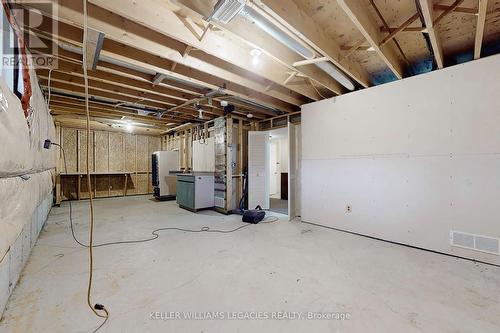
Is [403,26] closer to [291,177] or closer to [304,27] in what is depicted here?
[304,27]

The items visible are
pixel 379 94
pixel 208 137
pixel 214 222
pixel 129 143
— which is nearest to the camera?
pixel 379 94

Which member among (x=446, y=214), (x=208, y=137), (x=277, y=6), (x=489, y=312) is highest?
(x=277, y=6)

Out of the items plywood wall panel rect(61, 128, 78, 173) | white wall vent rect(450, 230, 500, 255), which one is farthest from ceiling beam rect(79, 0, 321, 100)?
plywood wall panel rect(61, 128, 78, 173)

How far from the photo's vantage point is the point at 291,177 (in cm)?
434

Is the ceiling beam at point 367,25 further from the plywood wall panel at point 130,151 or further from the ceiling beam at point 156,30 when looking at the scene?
the plywood wall panel at point 130,151

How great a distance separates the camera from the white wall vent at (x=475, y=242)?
90.6 inches

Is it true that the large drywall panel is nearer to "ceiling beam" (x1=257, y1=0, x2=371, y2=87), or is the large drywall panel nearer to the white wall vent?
the white wall vent

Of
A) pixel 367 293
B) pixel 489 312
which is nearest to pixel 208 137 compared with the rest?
pixel 367 293

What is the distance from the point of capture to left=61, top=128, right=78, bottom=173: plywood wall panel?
6.20 metres

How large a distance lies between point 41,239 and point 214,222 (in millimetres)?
2443

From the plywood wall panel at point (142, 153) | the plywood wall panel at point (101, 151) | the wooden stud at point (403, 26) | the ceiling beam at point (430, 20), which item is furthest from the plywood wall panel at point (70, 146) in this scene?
the ceiling beam at point (430, 20)

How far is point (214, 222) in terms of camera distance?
13.2 feet

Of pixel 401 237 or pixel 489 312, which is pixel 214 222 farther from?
pixel 489 312

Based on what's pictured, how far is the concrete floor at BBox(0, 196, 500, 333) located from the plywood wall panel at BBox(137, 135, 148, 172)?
15.7 ft
